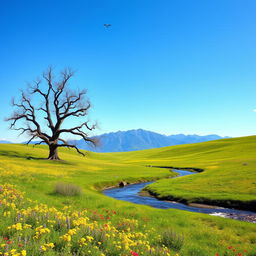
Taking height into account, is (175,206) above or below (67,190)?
below

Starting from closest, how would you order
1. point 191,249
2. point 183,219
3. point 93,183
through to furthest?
1. point 191,249
2. point 183,219
3. point 93,183

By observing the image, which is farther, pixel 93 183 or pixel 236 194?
pixel 93 183

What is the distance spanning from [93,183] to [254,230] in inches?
964

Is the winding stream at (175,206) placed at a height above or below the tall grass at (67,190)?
below

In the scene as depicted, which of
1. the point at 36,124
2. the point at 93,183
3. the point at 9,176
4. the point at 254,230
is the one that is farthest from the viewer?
the point at 36,124

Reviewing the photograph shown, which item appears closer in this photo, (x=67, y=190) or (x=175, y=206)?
(x=67, y=190)

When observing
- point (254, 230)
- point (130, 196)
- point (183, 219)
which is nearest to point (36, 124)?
point (130, 196)

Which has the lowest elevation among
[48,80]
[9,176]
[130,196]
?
[130,196]

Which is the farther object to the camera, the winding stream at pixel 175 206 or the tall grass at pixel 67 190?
the tall grass at pixel 67 190

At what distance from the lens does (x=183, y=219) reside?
1834 cm

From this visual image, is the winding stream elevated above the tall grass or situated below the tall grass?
below

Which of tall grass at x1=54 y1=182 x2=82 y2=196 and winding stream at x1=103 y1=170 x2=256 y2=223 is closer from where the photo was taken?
winding stream at x1=103 y1=170 x2=256 y2=223

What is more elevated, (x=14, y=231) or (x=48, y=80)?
(x=48, y=80)

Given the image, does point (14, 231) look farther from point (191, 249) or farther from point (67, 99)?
point (67, 99)
